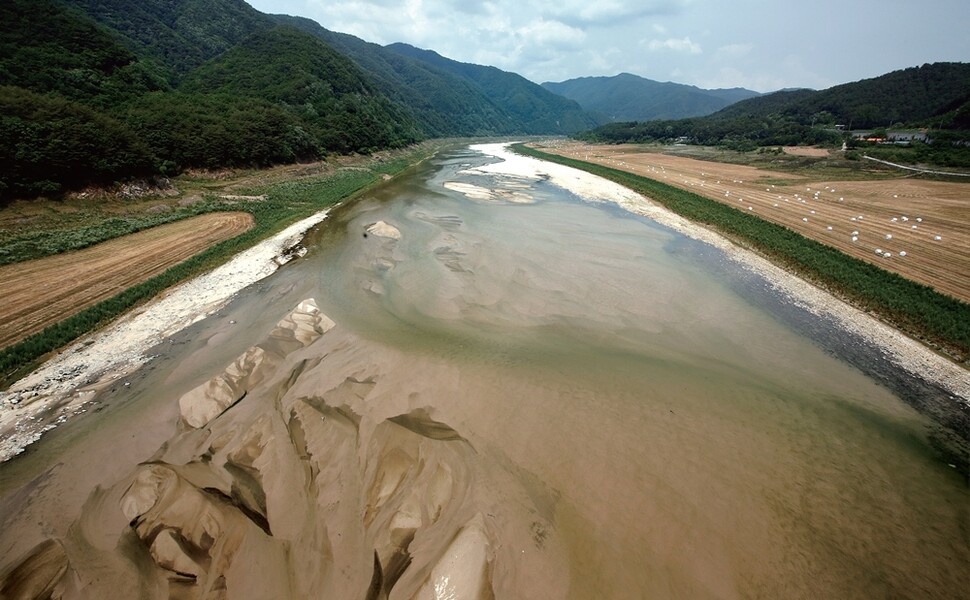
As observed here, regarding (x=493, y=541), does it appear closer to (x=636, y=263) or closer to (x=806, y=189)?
(x=636, y=263)

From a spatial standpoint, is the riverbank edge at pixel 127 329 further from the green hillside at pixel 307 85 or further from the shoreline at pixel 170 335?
the green hillside at pixel 307 85

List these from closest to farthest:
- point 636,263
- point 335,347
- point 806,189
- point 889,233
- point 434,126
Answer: point 335,347, point 636,263, point 889,233, point 806,189, point 434,126

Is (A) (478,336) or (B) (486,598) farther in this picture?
(A) (478,336)

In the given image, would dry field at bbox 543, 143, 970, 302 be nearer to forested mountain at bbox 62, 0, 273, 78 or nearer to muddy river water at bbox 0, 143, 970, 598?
muddy river water at bbox 0, 143, 970, 598

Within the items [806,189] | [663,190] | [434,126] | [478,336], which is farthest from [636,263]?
[434,126]

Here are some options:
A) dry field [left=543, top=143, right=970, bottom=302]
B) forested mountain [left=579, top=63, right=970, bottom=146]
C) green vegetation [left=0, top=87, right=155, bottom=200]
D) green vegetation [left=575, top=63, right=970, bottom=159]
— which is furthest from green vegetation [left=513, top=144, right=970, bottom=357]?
forested mountain [left=579, top=63, right=970, bottom=146]

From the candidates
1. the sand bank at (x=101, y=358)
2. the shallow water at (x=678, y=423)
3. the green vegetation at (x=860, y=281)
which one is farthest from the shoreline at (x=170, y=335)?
the shallow water at (x=678, y=423)

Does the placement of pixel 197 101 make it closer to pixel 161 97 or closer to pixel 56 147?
pixel 161 97
